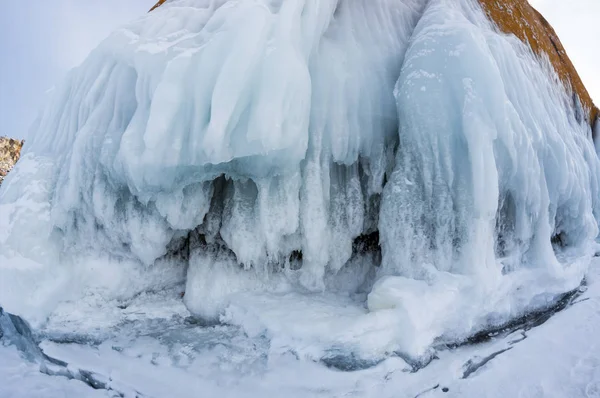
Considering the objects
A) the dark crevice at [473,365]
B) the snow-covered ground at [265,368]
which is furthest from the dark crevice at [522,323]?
the dark crevice at [473,365]

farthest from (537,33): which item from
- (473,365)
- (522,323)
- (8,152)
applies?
(8,152)

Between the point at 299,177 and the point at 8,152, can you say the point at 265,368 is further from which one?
the point at 8,152

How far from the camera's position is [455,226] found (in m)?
3.70

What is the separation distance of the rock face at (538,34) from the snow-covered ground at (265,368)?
13.6 ft

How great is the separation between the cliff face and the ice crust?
1.55m

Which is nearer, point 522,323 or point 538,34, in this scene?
point 522,323

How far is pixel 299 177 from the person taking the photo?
12.5ft

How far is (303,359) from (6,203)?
321 centimetres

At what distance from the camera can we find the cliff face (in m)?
5.58

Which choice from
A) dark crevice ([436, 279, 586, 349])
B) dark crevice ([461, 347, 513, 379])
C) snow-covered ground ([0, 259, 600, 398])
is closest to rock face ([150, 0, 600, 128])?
dark crevice ([436, 279, 586, 349])

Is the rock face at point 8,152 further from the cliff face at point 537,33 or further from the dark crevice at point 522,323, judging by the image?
the dark crevice at point 522,323

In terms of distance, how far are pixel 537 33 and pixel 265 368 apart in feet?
21.7

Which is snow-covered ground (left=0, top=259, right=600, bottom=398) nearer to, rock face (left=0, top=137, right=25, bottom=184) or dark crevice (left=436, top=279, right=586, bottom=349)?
dark crevice (left=436, top=279, right=586, bottom=349)

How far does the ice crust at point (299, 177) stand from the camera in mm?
3373
